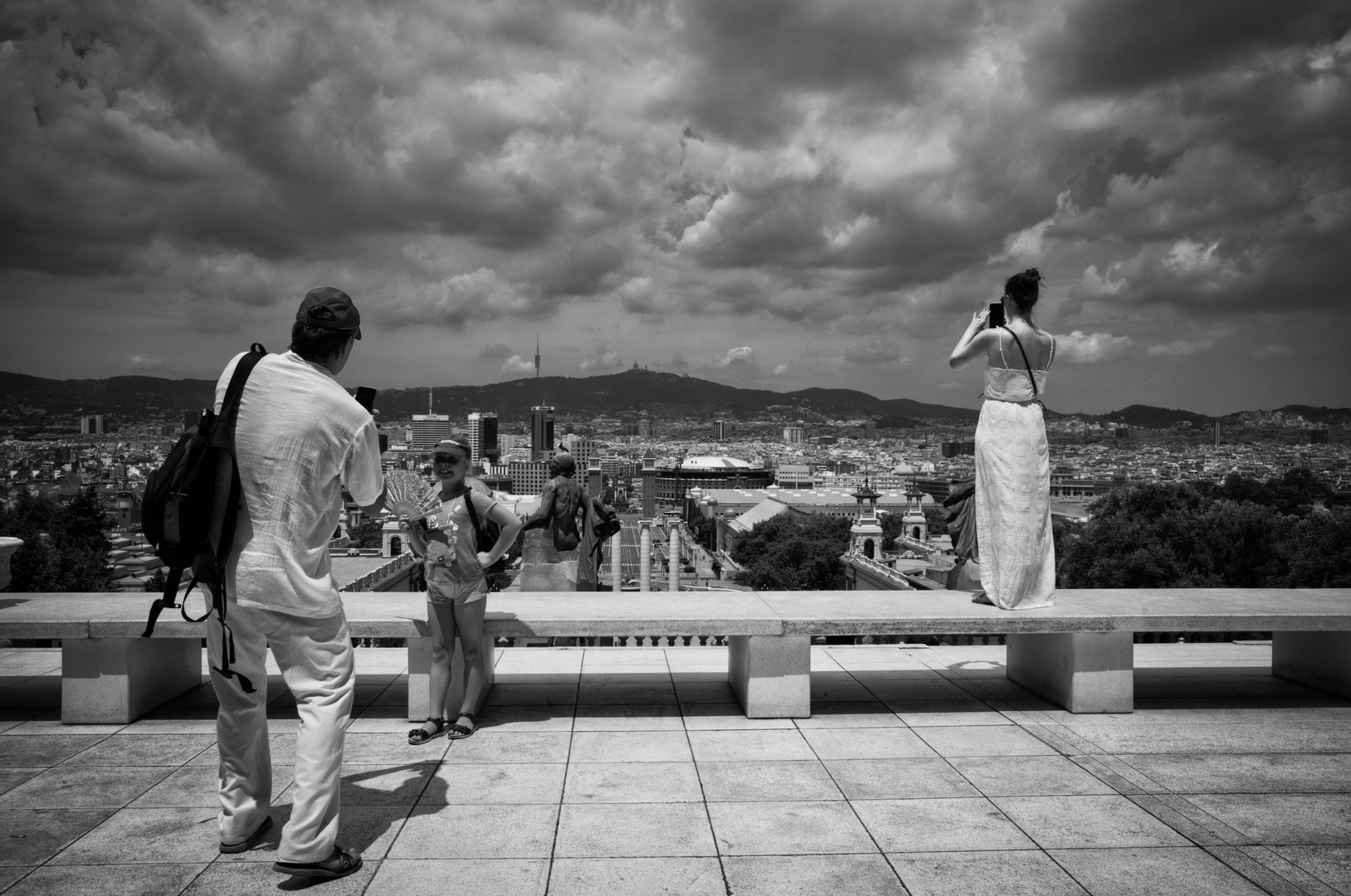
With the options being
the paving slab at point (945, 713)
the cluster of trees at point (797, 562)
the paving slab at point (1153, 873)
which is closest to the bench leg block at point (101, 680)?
the paving slab at point (945, 713)

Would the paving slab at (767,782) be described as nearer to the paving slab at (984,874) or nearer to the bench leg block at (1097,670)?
the paving slab at (984,874)

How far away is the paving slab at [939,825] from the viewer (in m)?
3.53

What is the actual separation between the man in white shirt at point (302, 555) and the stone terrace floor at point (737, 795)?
0.38m

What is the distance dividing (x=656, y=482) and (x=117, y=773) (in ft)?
491

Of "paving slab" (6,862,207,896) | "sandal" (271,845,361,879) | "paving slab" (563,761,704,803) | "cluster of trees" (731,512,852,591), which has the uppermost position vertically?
"sandal" (271,845,361,879)

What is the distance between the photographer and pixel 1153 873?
3264 mm

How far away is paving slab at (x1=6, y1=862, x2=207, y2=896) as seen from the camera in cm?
304

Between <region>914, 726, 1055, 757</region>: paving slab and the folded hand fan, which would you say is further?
<region>914, 726, 1055, 757</region>: paving slab

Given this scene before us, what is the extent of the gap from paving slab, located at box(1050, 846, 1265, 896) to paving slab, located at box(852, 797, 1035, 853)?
0.24 meters

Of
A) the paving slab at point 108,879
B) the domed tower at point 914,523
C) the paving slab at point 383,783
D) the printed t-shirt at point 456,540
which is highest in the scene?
the printed t-shirt at point 456,540

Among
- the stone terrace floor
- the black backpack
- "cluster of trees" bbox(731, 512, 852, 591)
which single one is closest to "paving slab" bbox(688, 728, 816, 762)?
the stone terrace floor

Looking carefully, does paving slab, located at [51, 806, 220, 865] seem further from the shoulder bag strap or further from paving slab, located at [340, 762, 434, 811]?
the shoulder bag strap

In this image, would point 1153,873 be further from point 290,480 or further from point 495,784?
point 290,480

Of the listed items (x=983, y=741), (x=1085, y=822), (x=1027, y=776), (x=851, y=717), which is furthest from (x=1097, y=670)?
(x=1085, y=822)
